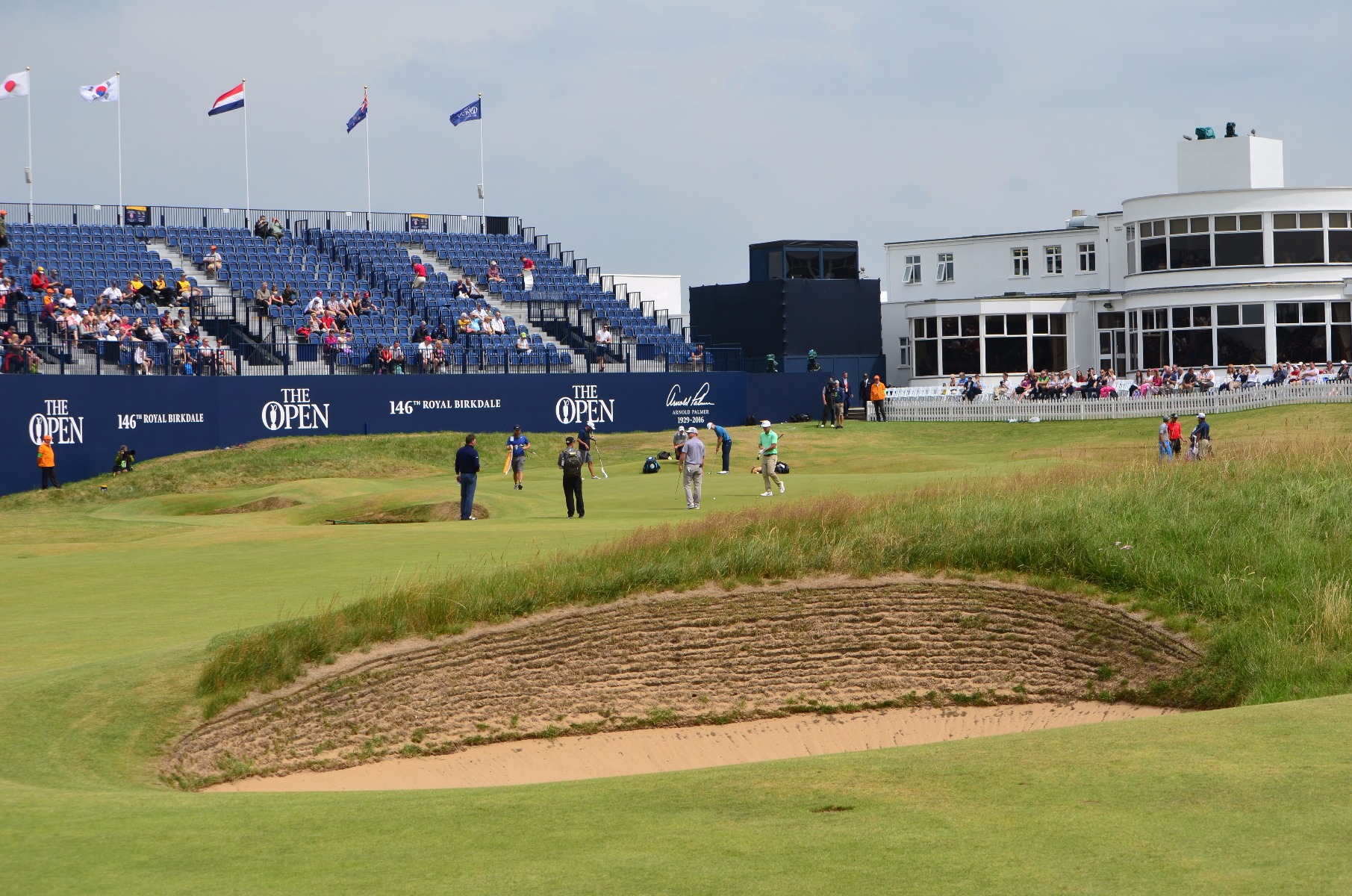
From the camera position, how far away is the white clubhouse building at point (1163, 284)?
52.7 metres

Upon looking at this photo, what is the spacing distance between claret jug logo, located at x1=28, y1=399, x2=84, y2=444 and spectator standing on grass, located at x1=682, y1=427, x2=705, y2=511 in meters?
21.1

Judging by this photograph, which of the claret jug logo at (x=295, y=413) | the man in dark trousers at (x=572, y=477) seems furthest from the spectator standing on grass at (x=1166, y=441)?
the claret jug logo at (x=295, y=413)

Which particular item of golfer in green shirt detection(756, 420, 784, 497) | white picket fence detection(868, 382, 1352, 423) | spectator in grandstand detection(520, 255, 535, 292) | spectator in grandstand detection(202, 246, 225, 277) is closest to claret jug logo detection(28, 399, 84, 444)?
spectator in grandstand detection(202, 246, 225, 277)

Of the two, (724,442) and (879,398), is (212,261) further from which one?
(879,398)

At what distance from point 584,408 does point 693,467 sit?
2300 centimetres

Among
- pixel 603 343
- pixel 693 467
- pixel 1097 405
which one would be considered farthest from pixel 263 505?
pixel 1097 405

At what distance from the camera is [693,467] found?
2853cm

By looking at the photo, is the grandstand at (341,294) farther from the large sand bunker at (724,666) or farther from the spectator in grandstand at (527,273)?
the large sand bunker at (724,666)

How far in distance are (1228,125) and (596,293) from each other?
25153mm

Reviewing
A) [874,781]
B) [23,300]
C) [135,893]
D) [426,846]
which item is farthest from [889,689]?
[23,300]

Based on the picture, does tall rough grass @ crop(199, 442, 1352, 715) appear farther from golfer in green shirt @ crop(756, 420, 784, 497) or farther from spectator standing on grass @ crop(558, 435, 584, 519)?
golfer in green shirt @ crop(756, 420, 784, 497)

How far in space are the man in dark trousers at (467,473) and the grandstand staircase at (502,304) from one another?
23401mm

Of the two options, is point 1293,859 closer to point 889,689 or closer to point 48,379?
point 889,689

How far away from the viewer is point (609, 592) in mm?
16078
